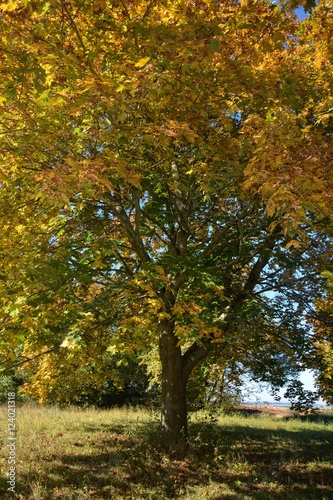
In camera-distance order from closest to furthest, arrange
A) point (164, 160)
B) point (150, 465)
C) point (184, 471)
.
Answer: point (164, 160) → point (184, 471) → point (150, 465)

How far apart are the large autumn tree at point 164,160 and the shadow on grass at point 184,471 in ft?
2.84

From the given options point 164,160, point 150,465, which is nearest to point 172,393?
point 150,465

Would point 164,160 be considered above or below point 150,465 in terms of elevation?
above

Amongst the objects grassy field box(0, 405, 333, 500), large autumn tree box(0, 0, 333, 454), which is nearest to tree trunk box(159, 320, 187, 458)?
large autumn tree box(0, 0, 333, 454)

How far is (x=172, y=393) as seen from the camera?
10242 mm

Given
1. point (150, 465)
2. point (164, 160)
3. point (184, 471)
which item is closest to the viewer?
point (164, 160)

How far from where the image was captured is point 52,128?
257 inches

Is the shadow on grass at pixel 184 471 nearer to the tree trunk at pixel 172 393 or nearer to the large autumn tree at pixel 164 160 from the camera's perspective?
the tree trunk at pixel 172 393

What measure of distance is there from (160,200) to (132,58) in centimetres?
518

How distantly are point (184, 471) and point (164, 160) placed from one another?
679 cm

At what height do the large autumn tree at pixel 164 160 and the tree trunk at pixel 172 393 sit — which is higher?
the large autumn tree at pixel 164 160

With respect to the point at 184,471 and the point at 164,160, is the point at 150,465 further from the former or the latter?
the point at 164,160

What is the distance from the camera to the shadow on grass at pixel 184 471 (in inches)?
307

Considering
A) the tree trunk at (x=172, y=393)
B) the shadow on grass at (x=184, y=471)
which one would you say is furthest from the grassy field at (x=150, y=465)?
the tree trunk at (x=172, y=393)
